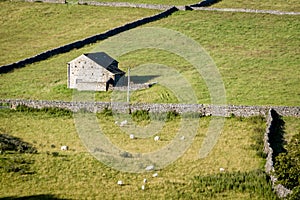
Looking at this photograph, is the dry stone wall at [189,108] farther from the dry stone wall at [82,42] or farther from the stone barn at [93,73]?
the dry stone wall at [82,42]

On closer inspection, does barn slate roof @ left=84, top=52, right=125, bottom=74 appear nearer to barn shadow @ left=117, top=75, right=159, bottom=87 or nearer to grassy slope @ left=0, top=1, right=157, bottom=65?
barn shadow @ left=117, top=75, right=159, bottom=87

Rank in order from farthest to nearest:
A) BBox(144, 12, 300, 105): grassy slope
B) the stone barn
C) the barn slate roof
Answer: the barn slate roof < the stone barn < BBox(144, 12, 300, 105): grassy slope

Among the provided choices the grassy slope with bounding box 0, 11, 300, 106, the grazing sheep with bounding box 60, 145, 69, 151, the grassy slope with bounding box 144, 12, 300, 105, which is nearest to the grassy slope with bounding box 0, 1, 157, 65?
the grassy slope with bounding box 0, 11, 300, 106

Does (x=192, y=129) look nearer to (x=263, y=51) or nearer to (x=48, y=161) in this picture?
(x=48, y=161)

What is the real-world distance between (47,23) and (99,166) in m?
39.3

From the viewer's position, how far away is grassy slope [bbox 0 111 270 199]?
123 ft

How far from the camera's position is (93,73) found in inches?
2215

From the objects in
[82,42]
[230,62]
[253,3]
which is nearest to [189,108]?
[230,62]

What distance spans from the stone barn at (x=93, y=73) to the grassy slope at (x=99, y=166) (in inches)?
309

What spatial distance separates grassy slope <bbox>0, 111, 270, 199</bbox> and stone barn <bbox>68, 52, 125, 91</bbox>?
7.85 metres

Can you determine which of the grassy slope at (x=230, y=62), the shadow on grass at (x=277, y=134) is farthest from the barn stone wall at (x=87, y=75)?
the shadow on grass at (x=277, y=134)

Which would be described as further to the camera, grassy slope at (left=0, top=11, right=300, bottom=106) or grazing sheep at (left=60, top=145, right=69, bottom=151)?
grassy slope at (left=0, top=11, right=300, bottom=106)

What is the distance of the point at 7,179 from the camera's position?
38.7m

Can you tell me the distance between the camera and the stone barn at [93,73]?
55750mm
